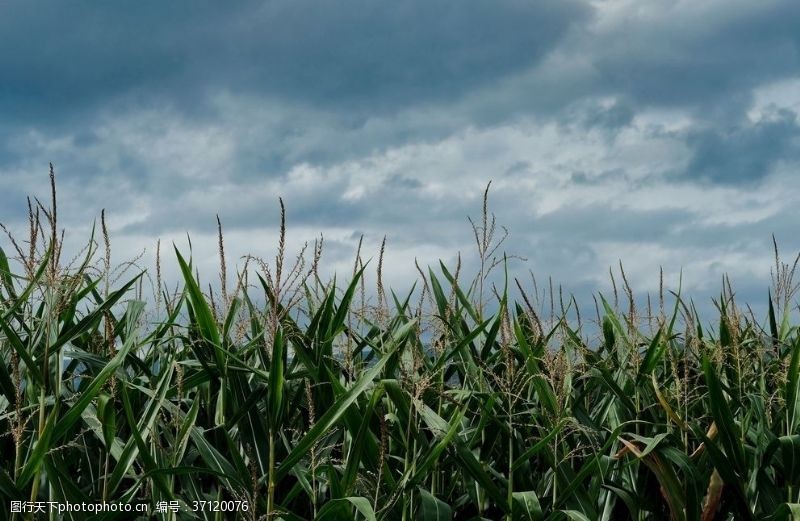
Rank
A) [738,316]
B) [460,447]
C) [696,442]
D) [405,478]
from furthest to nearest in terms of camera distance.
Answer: [738,316], [696,442], [460,447], [405,478]

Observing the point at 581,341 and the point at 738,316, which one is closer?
the point at 581,341

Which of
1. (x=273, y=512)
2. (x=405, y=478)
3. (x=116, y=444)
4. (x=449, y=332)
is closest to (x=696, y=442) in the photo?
(x=449, y=332)

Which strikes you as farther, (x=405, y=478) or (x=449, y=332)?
(x=449, y=332)

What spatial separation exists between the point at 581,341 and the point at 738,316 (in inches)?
40.5

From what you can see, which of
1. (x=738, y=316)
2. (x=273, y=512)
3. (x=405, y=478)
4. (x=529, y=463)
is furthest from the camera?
(x=738, y=316)

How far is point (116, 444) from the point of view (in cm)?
298

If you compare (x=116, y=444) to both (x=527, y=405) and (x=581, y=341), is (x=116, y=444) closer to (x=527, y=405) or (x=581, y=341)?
(x=527, y=405)

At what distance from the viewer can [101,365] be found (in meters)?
3.15

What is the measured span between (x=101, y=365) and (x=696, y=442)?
8.58ft

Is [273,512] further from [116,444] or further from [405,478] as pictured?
[116,444]

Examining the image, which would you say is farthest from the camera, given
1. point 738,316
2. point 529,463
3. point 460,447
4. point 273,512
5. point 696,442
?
point 738,316

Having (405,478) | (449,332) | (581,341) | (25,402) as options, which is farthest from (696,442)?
(25,402)

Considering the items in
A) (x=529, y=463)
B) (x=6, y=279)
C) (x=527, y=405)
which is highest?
(x=6, y=279)

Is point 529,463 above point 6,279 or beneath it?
beneath
